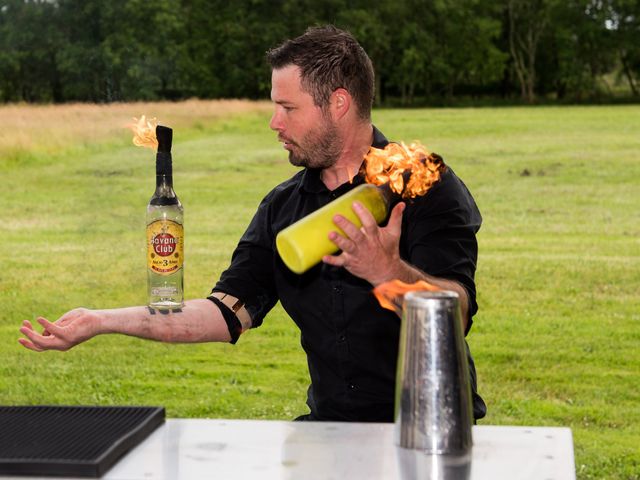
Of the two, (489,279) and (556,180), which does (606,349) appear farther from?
(556,180)

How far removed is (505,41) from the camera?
3141 cm

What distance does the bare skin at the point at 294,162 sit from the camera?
233 centimetres

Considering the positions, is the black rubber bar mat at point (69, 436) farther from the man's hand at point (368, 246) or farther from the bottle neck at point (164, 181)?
the bottle neck at point (164, 181)

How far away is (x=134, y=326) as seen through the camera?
95.6 inches

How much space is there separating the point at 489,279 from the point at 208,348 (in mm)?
2362

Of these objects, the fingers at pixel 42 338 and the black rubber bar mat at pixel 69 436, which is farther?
the fingers at pixel 42 338

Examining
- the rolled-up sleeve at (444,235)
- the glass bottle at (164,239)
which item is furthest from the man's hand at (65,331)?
the rolled-up sleeve at (444,235)

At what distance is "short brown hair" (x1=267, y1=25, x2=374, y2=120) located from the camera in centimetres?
260

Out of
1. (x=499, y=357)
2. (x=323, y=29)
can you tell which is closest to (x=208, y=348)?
(x=499, y=357)

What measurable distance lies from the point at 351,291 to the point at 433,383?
3.44ft

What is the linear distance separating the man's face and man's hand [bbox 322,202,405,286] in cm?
66

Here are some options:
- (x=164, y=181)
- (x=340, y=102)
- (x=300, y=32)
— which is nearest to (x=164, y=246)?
(x=164, y=181)

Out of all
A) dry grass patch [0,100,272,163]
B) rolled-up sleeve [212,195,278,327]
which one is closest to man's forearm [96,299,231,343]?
rolled-up sleeve [212,195,278,327]

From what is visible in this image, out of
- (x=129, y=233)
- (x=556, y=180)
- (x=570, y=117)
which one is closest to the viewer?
(x=129, y=233)
